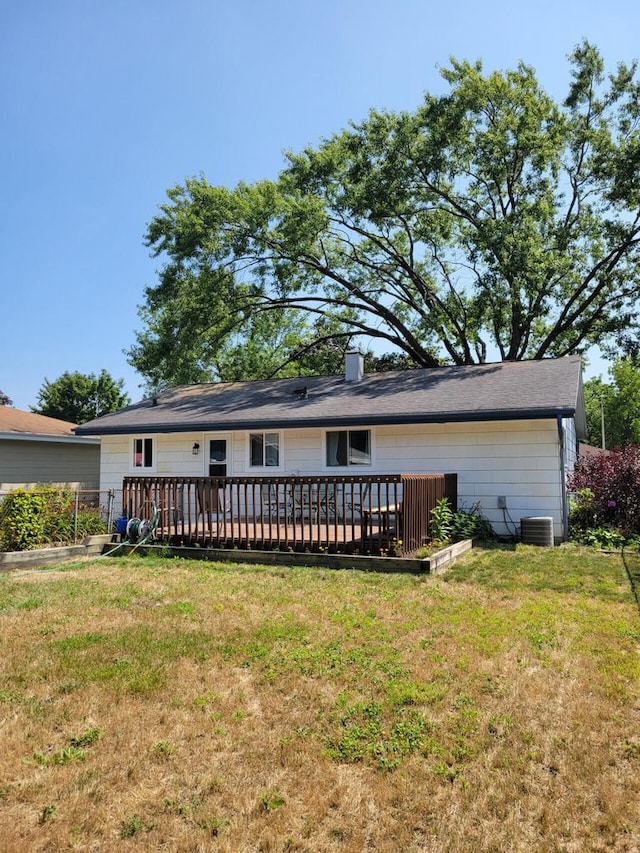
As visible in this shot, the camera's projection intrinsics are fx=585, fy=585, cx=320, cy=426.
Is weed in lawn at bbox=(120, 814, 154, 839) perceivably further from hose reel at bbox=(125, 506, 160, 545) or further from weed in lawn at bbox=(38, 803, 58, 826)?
hose reel at bbox=(125, 506, 160, 545)

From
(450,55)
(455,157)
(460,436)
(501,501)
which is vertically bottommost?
(501,501)

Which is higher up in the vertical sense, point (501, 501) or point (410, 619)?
point (501, 501)

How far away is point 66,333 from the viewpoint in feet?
92.9

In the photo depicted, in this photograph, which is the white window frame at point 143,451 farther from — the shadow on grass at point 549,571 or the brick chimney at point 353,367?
the shadow on grass at point 549,571

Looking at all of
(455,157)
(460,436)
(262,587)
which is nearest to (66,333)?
(455,157)

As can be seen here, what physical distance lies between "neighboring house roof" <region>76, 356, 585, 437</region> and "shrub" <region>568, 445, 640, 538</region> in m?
1.71

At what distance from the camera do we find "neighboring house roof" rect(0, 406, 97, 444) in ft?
55.9

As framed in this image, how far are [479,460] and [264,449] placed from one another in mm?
5175

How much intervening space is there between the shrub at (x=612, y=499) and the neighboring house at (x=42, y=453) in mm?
12977

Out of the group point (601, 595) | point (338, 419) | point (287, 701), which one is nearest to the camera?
point (287, 701)

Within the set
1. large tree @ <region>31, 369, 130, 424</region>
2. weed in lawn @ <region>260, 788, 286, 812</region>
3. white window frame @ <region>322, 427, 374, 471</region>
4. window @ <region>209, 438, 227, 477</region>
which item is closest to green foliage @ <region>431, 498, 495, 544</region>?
white window frame @ <region>322, 427, 374, 471</region>

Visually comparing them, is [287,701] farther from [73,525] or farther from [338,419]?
[338,419]

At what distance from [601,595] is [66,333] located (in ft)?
89.8

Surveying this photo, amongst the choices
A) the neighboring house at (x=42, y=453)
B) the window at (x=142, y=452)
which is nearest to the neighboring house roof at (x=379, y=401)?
the window at (x=142, y=452)
